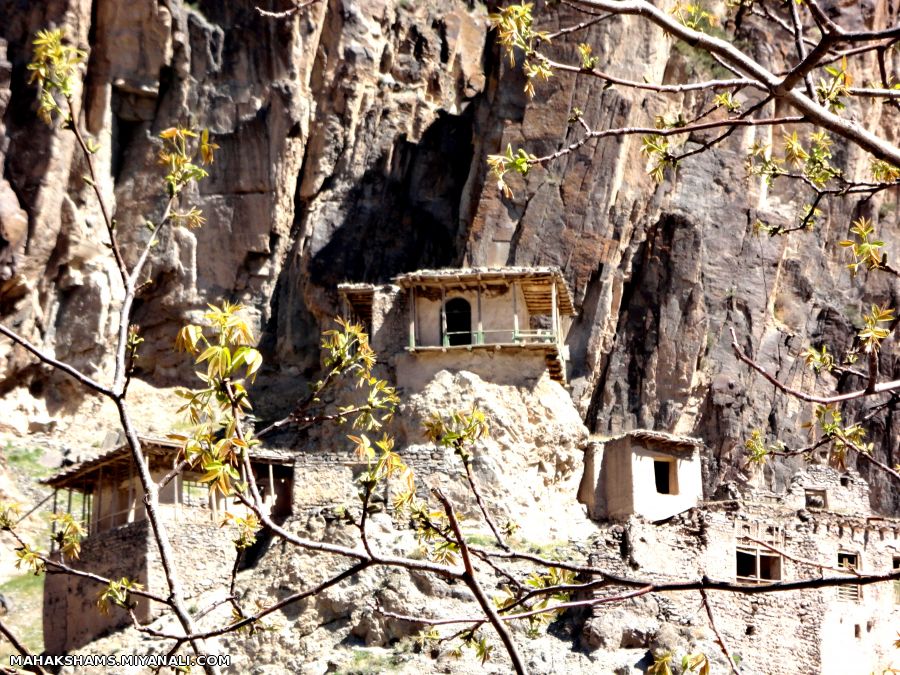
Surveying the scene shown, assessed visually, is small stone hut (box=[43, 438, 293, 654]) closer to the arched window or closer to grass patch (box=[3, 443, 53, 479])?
the arched window

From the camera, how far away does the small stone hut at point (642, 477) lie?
36938mm

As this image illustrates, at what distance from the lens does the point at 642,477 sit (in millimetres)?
37156

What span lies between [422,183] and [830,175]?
41.8 metres

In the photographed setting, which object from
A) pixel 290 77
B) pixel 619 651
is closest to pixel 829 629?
pixel 619 651

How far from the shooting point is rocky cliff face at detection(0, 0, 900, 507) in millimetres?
48625

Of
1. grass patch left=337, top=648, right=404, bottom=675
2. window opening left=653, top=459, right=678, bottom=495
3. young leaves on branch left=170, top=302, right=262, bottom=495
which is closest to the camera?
young leaves on branch left=170, top=302, right=262, bottom=495

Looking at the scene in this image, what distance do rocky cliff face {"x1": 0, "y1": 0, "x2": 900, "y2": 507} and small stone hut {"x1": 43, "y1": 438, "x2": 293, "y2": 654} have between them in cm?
1541

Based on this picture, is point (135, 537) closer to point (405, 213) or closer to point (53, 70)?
point (53, 70)

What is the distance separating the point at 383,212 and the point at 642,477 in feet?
65.3

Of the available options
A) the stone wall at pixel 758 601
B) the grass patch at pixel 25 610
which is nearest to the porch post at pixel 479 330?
the stone wall at pixel 758 601

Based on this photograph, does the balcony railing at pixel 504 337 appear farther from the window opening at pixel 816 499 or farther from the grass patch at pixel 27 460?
the grass patch at pixel 27 460

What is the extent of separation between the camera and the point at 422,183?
54.0m

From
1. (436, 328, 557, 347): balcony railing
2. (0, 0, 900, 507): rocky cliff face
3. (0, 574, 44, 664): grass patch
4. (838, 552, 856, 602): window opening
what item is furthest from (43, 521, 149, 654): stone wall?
(0, 0, 900, 507): rocky cliff face

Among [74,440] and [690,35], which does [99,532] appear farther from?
[690,35]
